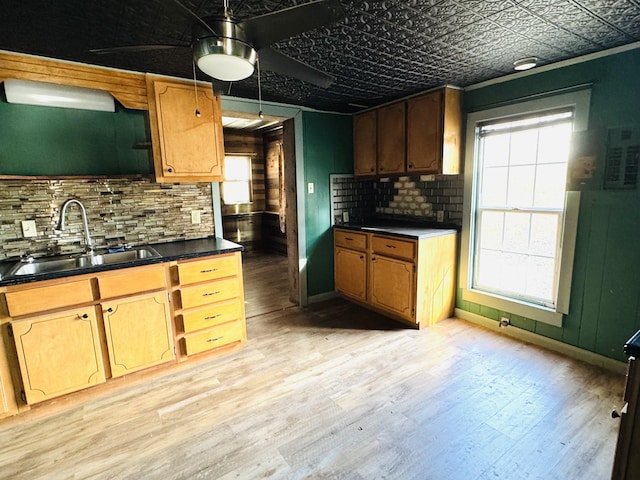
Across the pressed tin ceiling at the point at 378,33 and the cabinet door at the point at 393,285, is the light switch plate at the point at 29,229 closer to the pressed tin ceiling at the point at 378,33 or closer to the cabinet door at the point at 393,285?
the pressed tin ceiling at the point at 378,33

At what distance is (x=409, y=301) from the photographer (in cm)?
313

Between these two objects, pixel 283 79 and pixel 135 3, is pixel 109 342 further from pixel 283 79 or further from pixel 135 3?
pixel 283 79

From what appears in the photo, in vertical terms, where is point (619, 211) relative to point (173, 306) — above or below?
above

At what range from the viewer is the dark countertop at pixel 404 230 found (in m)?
3.06

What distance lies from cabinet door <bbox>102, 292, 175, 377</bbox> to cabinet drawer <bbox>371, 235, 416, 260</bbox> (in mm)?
2005

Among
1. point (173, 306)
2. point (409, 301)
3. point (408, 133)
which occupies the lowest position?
point (409, 301)

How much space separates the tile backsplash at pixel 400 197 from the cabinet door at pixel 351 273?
0.48 meters

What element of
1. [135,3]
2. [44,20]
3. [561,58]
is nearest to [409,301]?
[561,58]

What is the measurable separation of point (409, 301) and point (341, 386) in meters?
1.17

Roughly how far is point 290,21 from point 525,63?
2.04 metres

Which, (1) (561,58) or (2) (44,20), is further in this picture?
(1) (561,58)

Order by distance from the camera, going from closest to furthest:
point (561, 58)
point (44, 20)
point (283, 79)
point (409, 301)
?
point (44, 20) < point (561, 58) < point (283, 79) < point (409, 301)

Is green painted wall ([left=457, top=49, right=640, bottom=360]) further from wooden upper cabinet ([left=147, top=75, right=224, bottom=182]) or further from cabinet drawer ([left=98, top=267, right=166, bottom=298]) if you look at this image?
cabinet drawer ([left=98, top=267, right=166, bottom=298])

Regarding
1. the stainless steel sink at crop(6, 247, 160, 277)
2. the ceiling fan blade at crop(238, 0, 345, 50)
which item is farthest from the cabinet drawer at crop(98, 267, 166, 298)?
the ceiling fan blade at crop(238, 0, 345, 50)
